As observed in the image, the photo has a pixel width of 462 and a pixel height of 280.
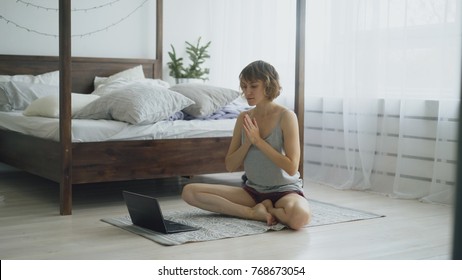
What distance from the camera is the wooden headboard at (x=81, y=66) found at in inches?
189

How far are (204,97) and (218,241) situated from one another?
154cm

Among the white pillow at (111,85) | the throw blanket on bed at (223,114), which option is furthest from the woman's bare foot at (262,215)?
the white pillow at (111,85)

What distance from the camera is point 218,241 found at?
2.70 meters

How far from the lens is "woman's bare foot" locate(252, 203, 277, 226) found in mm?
2938

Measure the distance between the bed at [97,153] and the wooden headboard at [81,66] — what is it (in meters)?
0.70

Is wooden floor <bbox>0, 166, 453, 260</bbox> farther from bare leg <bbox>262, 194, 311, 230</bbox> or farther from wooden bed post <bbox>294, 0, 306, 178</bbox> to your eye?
wooden bed post <bbox>294, 0, 306, 178</bbox>

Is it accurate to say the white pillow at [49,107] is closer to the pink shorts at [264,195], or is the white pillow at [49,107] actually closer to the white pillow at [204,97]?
the white pillow at [204,97]

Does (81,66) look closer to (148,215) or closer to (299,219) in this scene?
(148,215)

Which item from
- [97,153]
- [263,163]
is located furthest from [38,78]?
[263,163]

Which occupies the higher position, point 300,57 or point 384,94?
point 300,57

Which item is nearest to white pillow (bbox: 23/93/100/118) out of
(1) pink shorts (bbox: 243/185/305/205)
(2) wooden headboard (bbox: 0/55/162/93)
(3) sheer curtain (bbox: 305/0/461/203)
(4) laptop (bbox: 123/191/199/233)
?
(2) wooden headboard (bbox: 0/55/162/93)

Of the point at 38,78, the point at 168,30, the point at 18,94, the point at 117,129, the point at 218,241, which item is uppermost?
the point at 168,30

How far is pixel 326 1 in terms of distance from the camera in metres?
4.52

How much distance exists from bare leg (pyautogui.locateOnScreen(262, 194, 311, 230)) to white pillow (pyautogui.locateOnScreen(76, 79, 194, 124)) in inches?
41.5
